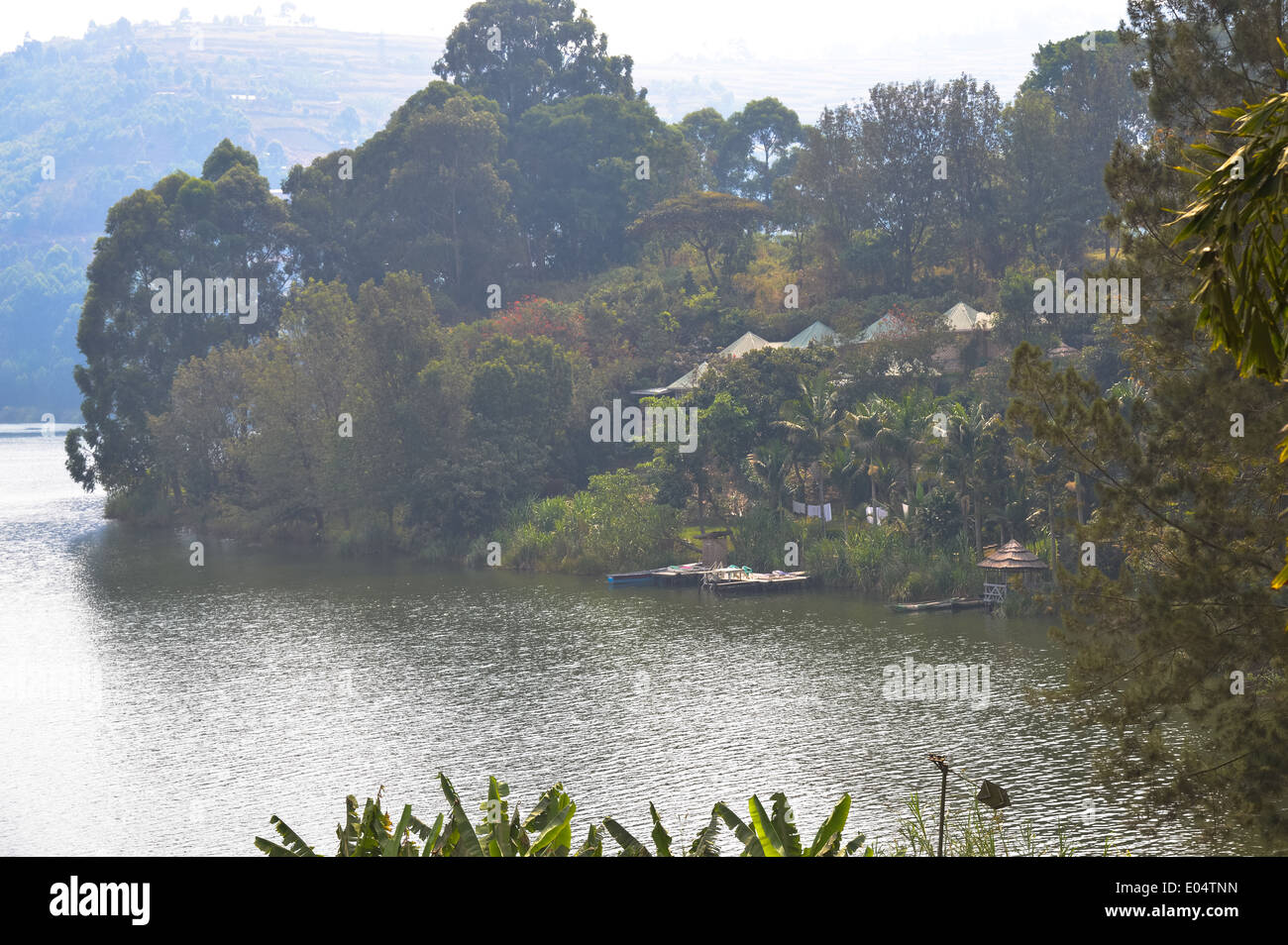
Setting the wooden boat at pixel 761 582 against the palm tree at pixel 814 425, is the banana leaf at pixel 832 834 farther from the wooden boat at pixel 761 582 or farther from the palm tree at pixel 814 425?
the palm tree at pixel 814 425

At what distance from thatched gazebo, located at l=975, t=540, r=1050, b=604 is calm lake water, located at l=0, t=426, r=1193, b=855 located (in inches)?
60.5

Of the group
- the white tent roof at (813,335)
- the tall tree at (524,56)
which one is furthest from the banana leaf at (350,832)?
the tall tree at (524,56)

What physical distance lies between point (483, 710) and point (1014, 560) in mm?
14794

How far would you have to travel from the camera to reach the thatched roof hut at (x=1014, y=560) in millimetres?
34219

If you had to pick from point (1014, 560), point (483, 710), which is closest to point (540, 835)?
point (483, 710)

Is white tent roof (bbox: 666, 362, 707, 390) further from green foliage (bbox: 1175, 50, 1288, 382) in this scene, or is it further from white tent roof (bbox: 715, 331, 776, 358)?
green foliage (bbox: 1175, 50, 1288, 382)

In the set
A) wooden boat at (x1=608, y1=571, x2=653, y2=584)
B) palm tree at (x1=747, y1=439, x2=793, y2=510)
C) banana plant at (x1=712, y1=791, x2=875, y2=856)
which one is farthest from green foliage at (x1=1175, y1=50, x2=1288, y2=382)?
wooden boat at (x1=608, y1=571, x2=653, y2=584)

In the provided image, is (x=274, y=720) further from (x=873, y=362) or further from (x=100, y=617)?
(x=873, y=362)

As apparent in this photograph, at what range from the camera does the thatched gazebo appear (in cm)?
3422

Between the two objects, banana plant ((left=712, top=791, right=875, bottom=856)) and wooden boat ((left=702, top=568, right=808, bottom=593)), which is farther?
wooden boat ((left=702, top=568, right=808, bottom=593))

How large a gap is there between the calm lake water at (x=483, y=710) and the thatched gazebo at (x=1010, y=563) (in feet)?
5.04

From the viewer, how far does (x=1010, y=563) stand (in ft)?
112

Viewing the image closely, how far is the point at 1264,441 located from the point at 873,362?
30.3 meters

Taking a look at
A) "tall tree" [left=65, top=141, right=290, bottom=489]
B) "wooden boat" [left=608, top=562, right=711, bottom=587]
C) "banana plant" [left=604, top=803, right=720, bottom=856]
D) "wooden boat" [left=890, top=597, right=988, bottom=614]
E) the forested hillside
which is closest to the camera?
"banana plant" [left=604, top=803, right=720, bottom=856]
